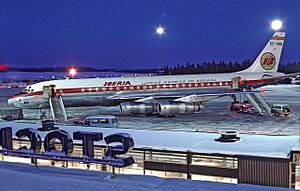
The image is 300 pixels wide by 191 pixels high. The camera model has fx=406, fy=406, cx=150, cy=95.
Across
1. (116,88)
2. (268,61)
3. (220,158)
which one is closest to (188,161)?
(220,158)

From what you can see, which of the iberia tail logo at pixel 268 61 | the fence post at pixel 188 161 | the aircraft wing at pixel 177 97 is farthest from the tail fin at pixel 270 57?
the fence post at pixel 188 161

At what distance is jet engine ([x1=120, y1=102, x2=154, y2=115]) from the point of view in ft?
110

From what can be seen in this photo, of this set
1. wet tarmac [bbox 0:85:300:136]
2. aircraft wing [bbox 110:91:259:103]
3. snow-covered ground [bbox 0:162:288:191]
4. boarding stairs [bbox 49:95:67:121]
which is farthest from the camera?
aircraft wing [bbox 110:91:259:103]

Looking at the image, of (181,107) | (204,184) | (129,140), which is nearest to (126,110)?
(181,107)

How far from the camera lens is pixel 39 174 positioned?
14086 mm

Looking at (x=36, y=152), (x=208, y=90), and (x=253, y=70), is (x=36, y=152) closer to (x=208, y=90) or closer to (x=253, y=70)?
(x=208, y=90)

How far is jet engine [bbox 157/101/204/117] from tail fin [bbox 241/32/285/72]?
526 inches

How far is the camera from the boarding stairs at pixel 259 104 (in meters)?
33.4

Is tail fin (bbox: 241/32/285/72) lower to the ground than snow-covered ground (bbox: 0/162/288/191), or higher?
higher

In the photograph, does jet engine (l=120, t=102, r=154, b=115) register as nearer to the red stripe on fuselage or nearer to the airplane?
the airplane

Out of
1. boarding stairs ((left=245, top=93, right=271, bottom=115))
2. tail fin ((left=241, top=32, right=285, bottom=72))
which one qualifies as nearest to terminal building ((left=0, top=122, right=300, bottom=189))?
boarding stairs ((left=245, top=93, right=271, bottom=115))

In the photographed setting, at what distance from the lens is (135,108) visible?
33500 millimetres

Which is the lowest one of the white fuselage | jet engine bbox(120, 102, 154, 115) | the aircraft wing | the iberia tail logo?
jet engine bbox(120, 102, 154, 115)

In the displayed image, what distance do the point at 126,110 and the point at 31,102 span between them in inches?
330
